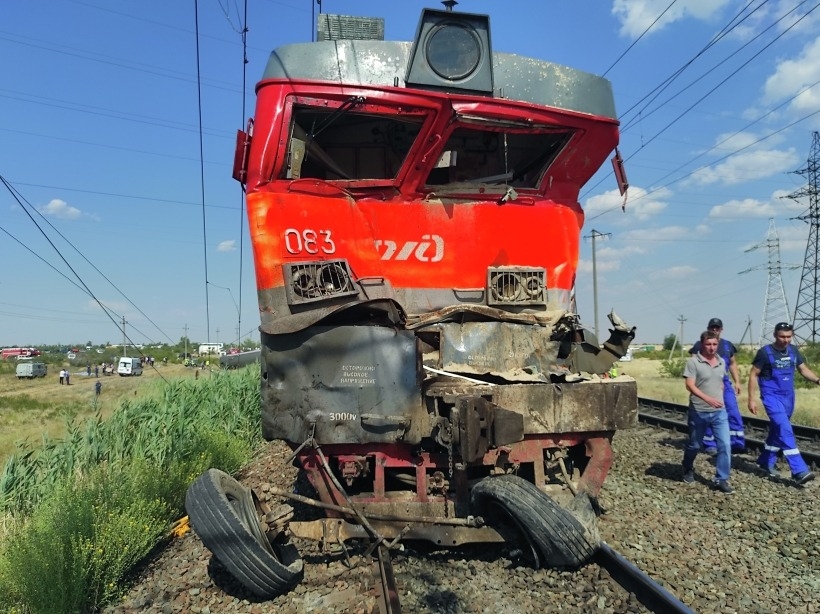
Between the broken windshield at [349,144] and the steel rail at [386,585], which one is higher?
the broken windshield at [349,144]

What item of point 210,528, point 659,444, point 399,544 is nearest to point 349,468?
point 399,544

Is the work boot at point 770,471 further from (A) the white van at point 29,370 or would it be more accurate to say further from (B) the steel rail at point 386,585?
(A) the white van at point 29,370

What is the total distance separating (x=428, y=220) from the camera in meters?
4.86

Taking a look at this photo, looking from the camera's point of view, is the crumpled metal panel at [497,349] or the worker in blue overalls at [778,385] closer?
the crumpled metal panel at [497,349]

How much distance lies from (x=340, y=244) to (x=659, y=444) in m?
6.70

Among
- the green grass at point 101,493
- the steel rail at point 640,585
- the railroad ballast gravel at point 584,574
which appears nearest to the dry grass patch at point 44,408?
the green grass at point 101,493

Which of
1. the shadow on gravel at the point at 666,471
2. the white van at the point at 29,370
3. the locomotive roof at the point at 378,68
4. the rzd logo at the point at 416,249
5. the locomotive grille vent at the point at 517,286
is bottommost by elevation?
the white van at the point at 29,370

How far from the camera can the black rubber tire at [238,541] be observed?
3525mm

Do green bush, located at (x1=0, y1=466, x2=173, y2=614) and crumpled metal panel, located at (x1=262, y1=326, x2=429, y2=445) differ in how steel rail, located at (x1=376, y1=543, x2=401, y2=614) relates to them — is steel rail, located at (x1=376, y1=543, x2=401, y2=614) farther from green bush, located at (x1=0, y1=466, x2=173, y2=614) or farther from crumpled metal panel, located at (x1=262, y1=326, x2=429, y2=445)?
green bush, located at (x1=0, y1=466, x2=173, y2=614)

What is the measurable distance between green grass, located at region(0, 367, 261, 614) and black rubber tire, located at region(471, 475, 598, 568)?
8.58 feet

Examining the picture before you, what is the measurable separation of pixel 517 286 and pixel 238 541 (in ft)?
9.44

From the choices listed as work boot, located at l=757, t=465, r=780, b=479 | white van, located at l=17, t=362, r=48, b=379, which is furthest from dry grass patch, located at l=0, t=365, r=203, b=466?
work boot, located at l=757, t=465, r=780, b=479

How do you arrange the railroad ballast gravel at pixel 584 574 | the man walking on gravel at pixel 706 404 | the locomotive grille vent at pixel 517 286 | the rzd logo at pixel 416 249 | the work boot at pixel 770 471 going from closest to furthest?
the railroad ballast gravel at pixel 584 574 < the rzd logo at pixel 416 249 < the locomotive grille vent at pixel 517 286 < the man walking on gravel at pixel 706 404 < the work boot at pixel 770 471

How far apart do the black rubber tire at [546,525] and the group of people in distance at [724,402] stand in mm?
3364
